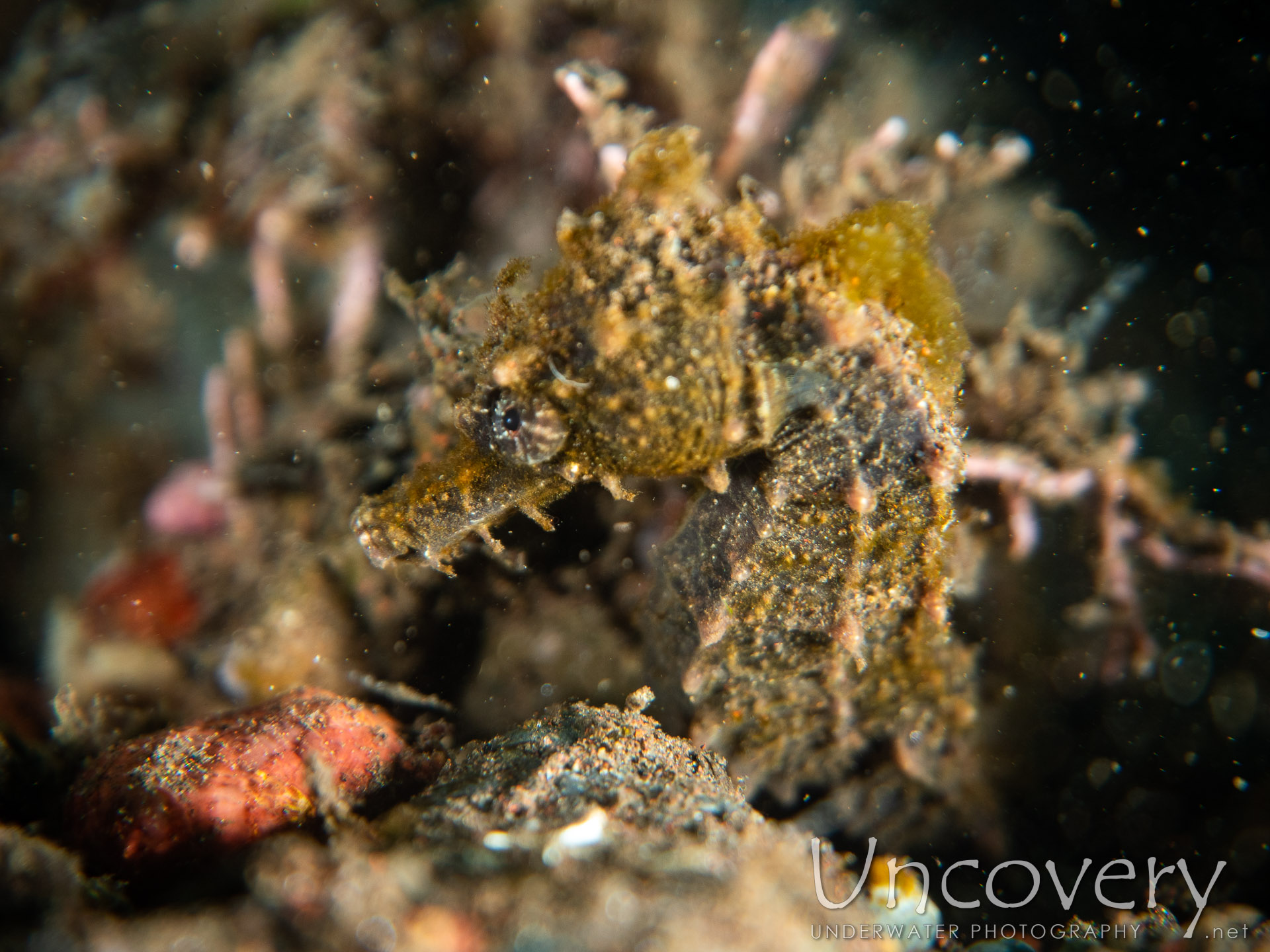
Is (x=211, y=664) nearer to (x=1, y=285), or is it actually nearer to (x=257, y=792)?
(x=257, y=792)

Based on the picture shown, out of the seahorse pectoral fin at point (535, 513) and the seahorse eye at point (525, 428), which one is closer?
the seahorse eye at point (525, 428)

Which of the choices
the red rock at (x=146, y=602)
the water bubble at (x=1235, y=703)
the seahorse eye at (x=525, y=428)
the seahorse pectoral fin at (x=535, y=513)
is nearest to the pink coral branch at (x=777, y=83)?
the seahorse eye at (x=525, y=428)

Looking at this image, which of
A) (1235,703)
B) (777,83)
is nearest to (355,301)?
(777,83)

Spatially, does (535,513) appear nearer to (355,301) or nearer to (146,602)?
(355,301)

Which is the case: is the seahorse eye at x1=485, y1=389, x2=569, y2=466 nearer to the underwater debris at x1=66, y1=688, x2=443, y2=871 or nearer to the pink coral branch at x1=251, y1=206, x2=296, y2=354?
the underwater debris at x1=66, y1=688, x2=443, y2=871

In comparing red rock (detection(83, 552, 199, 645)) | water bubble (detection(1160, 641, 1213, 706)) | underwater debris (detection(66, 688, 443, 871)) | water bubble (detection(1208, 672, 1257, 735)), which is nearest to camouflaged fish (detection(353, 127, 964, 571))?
underwater debris (detection(66, 688, 443, 871))

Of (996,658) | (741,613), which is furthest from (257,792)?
(996,658)

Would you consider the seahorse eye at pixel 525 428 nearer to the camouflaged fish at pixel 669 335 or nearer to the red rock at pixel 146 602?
the camouflaged fish at pixel 669 335
